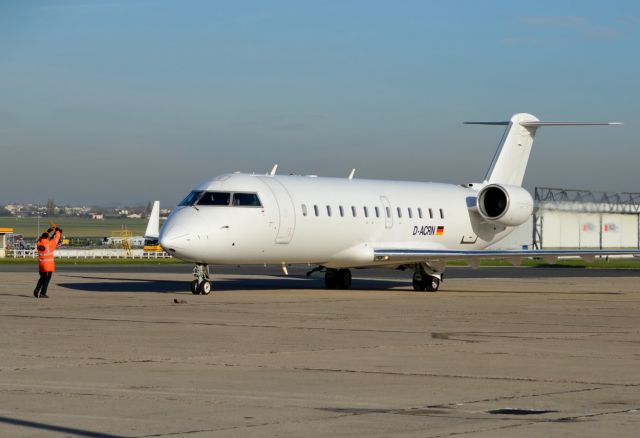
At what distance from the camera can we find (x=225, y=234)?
1056 inches

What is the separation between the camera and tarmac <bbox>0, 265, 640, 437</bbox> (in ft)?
30.0

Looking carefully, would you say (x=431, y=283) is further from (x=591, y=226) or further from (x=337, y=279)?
(x=591, y=226)

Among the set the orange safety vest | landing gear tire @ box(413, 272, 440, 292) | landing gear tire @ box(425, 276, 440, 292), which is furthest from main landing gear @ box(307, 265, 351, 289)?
the orange safety vest

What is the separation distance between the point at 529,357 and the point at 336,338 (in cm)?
335

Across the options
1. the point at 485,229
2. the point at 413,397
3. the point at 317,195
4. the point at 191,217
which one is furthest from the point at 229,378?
the point at 485,229

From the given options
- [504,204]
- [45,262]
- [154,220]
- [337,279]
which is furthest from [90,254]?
[45,262]

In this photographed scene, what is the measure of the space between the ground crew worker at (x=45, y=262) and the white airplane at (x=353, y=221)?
2.60 meters

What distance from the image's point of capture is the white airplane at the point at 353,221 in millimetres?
27016

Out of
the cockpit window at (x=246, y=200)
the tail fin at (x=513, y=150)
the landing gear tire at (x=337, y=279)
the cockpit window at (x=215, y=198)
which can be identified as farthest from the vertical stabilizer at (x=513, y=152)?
the cockpit window at (x=215, y=198)

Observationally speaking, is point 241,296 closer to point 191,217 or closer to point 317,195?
point 191,217

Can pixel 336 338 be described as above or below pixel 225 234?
below

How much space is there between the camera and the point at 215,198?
2741 cm

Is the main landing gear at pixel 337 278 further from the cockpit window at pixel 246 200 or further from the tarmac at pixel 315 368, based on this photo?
the tarmac at pixel 315 368

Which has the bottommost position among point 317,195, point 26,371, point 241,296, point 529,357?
point 26,371
